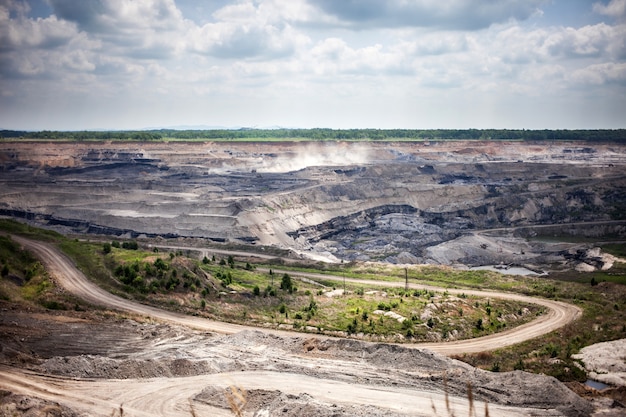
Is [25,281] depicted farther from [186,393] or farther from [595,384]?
[595,384]

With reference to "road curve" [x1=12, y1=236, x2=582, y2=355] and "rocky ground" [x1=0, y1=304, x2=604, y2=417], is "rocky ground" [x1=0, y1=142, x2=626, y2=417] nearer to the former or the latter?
"rocky ground" [x1=0, y1=304, x2=604, y2=417]

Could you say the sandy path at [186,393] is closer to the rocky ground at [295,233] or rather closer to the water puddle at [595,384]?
the rocky ground at [295,233]

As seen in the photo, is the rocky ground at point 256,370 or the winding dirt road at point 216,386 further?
the rocky ground at point 256,370

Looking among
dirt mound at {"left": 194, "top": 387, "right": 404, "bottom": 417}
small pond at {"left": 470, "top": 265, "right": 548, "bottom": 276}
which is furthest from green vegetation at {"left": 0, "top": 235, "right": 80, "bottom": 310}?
small pond at {"left": 470, "top": 265, "right": 548, "bottom": 276}

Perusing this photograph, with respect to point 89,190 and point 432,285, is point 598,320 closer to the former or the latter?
point 432,285

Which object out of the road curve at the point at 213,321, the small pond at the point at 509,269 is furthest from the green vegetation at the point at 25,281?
the small pond at the point at 509,269

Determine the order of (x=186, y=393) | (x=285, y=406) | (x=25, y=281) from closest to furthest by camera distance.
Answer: (x=285, y=406) < (x=186, y=393) < (x=25, y=281)

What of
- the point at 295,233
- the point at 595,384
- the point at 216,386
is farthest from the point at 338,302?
the point at 295,233
